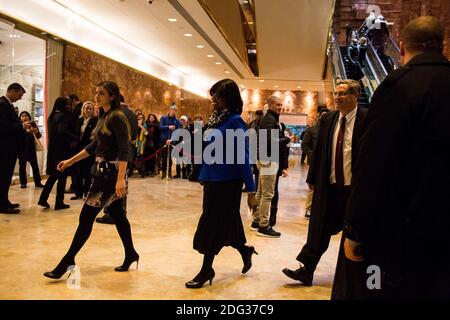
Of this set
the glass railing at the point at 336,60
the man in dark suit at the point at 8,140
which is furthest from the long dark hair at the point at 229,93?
the glass railing at the point at 336,60

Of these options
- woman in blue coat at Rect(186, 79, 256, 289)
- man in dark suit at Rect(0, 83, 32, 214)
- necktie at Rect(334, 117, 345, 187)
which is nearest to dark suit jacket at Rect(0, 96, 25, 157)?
man in dark suit at Rect(0, 83, 32, 214)

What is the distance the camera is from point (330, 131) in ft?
10.9

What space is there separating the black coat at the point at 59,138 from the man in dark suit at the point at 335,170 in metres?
4.30

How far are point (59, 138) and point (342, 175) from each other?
4.59m

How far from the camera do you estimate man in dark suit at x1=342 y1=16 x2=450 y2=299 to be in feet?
5.08

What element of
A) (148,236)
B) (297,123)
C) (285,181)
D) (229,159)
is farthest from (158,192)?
(297,123)

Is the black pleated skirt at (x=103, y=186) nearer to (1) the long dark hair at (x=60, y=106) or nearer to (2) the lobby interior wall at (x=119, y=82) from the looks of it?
(1) the long dark hair at (x=60, y=106)

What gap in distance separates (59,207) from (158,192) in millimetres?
2389

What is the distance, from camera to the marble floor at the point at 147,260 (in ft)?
10.5

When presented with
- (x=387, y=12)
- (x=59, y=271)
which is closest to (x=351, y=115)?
(x=59, y=271)

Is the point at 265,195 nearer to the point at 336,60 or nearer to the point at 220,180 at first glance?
the point at 220,180

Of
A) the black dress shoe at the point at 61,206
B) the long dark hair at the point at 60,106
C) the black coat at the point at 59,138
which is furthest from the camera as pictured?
the long dark hair at the point at 60,106

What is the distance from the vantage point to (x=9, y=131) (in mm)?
5629

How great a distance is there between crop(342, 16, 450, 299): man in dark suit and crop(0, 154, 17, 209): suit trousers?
5.22 meters
